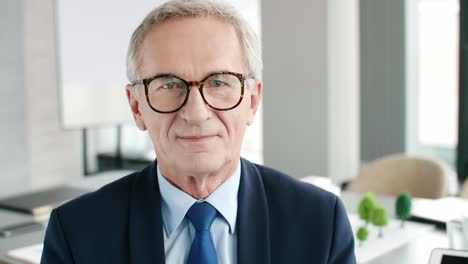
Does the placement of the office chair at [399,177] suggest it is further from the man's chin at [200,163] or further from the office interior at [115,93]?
the man's chin at [200,163]

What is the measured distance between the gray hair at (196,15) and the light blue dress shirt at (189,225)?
0.26m

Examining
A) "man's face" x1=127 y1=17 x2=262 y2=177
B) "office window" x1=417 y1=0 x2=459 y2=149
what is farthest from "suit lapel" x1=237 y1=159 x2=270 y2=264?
"office window" x1=417 y1=0 x2=459 y2=149

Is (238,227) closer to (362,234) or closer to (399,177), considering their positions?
(362,234)

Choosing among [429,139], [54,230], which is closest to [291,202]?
[54,230]

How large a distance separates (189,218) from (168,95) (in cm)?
28

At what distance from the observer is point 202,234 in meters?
1.26

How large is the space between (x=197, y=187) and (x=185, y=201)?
0.04m

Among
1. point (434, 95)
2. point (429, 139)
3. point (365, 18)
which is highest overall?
point (365, 18)

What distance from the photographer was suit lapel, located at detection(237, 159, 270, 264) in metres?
1.26

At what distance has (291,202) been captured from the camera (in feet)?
4.34

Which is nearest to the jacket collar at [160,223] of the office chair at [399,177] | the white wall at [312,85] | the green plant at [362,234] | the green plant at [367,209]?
the green plant at [362,234]

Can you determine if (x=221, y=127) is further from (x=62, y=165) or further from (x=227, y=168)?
(x=62, y=165)

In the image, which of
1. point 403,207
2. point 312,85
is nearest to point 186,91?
point 403,207

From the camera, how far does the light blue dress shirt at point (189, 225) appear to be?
4.21ft
